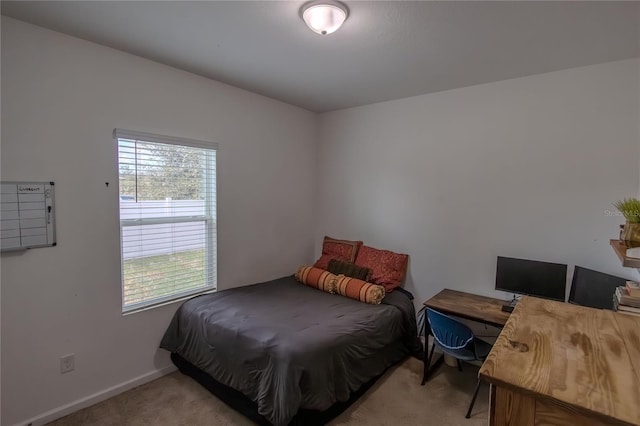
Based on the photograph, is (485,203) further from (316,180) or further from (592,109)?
(316,180)

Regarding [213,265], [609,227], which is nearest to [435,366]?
[609,227]

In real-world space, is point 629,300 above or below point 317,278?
above

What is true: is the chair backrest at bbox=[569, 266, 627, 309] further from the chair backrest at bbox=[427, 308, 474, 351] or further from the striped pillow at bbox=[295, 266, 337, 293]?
the striped pillow at bbox=[295, 266, 337, 293]

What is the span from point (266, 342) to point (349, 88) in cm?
229

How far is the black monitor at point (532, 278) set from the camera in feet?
7.87

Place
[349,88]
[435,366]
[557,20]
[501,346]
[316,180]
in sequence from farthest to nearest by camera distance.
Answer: [316,180], [349,88], [435,366], [557,20], [501,346]

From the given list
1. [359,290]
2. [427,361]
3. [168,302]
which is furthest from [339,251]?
[168,302]

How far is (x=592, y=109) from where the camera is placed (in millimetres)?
2389

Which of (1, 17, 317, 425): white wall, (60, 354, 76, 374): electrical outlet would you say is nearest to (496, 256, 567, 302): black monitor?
(1, 17, 317, 425): white wall

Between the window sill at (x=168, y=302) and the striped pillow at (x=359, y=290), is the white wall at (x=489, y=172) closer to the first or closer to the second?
the striped pillow at (x=359, y=290)

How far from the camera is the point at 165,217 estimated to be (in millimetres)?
2697

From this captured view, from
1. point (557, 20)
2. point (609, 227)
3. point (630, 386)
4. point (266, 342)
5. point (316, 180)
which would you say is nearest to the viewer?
point (630, 386)

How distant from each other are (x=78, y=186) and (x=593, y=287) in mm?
3556

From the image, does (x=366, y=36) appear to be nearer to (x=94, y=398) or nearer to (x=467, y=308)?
(x=467, y=308)
